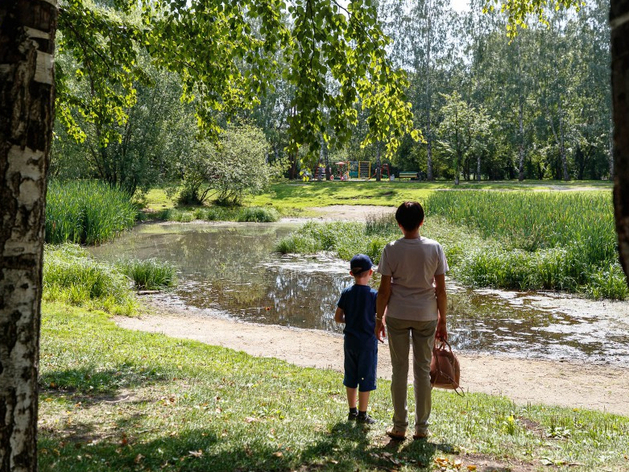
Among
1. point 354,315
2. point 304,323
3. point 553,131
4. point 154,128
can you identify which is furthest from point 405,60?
point 354,315

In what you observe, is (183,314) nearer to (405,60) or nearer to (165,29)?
(165,29)

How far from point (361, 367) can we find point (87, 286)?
31.3 ft

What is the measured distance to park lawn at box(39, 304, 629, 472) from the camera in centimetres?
419

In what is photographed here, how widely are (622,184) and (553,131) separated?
54.9 meters

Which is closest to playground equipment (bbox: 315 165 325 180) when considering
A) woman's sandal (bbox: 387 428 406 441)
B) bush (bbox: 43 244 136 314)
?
bush (bbox: 43 244 136 314)

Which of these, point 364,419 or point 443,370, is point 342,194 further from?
point 443,370

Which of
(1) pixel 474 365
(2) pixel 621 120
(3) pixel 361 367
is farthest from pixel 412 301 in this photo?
(1) pixel 474 365

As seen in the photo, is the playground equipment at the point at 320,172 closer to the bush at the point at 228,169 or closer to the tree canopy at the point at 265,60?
the bush at the point at 228,169

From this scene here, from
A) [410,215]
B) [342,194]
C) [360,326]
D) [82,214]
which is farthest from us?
[342,194]

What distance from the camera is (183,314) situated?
12.6 m

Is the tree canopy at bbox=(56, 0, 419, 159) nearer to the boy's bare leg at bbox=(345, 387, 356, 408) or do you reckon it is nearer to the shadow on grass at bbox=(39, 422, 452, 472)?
the boy's bare leg at bbox=(345, 387, 356, 408)

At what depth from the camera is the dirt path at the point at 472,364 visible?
25.3 ft

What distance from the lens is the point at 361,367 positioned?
5148 mm

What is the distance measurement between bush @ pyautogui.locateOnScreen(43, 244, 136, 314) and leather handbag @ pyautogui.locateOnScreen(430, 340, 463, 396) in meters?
8.44
